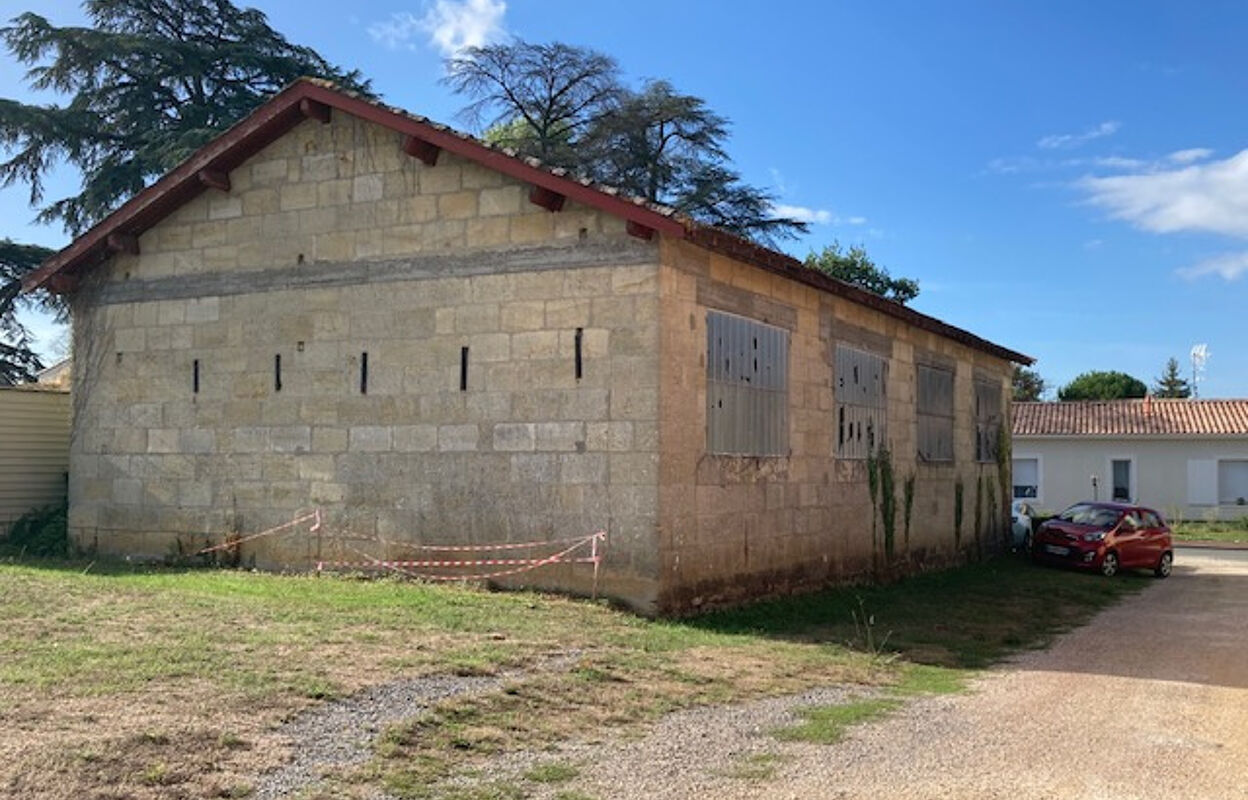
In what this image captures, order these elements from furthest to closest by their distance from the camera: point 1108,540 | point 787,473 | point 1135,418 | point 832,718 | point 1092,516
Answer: point 1135,418
point 1092,516
point 1108,540
point 787,473
point 832,718

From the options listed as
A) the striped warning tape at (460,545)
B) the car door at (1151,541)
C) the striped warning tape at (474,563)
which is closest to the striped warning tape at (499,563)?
the striped warning tape at (474,563)

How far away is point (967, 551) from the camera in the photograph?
76.4 feet

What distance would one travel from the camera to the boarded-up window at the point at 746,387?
13852mm

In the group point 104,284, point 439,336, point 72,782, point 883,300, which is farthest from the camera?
point 883,300

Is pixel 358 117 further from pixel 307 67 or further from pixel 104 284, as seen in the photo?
pixel 307 67

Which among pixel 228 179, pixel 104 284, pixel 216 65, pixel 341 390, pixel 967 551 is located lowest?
pixel 967 551

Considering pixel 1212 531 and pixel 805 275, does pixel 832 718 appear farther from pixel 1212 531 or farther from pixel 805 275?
pixel 1212 531

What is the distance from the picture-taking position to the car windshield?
2338 cm

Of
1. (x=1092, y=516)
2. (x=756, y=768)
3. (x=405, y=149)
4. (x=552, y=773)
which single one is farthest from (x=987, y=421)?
(x=552, y=773)

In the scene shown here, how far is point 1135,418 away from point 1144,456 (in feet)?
6.41

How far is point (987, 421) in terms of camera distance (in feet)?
82.9

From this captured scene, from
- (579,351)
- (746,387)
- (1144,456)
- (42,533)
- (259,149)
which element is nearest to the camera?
(579,351)

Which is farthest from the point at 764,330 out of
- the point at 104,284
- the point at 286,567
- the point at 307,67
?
the point at 307,67

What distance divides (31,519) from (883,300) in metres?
14.3
